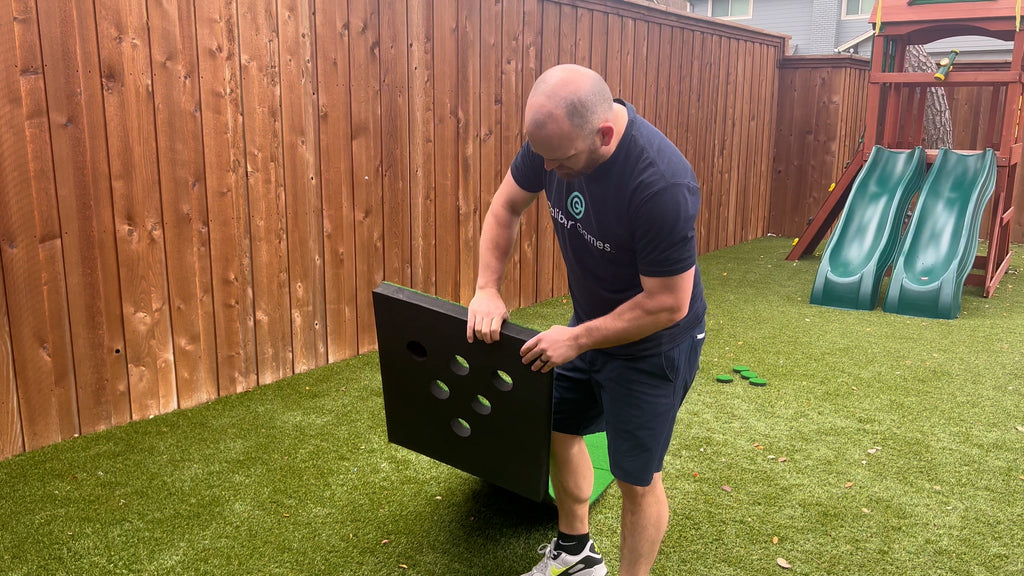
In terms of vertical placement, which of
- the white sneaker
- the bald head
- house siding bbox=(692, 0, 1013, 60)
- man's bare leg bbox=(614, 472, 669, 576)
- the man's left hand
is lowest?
the white sneaker

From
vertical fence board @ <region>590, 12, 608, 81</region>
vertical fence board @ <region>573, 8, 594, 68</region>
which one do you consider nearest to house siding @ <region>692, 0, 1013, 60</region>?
vertical fence board @ <region>590, 12, 608, 81</region>

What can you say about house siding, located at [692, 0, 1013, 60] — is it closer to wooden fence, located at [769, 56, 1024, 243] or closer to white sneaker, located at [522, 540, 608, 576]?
wooden fence, located at [769, 56, 1024, 243]

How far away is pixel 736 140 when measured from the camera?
28.0 ft

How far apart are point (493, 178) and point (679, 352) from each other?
360 centimetres

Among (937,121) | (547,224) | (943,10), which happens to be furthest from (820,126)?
(547,224)

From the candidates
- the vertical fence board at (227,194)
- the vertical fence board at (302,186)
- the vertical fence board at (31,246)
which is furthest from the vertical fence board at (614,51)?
the vertical fence board at (31,246)

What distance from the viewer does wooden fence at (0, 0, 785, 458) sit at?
3.25m

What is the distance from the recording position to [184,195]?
374cm

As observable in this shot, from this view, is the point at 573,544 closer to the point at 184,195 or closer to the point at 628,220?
the point at 628,220

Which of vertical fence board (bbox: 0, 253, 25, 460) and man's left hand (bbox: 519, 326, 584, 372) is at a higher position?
man's left hand (bbox: 519, 326, 584, 372)

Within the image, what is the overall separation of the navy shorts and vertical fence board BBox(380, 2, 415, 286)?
2790 millimetres

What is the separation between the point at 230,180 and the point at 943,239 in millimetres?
5373

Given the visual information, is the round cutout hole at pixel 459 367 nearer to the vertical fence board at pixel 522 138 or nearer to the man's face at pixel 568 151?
the man's face at pixel 568 151

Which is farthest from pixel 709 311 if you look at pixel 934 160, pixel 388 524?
pixel 388 524
